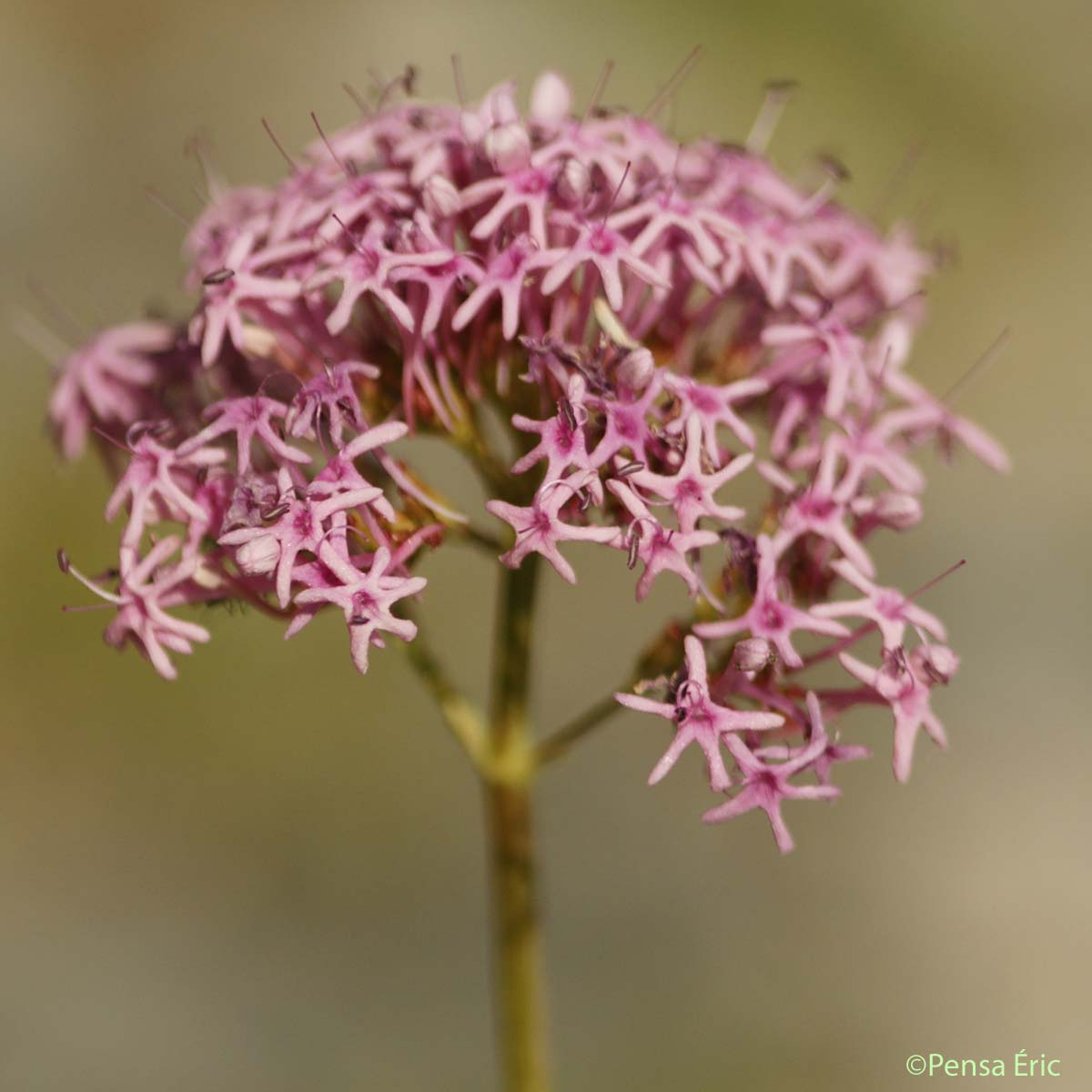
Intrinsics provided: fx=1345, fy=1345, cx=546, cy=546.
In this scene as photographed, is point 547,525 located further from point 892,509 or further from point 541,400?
point 892,509

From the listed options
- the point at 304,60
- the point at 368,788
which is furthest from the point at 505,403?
the point at 304,60

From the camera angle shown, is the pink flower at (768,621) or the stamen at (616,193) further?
the stamen at (616,193)

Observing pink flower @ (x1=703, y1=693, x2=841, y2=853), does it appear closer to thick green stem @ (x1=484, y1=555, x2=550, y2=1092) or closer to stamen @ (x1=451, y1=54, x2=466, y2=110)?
thick green stem @ (x1=484, y1=555, x2=550, y2=1092)

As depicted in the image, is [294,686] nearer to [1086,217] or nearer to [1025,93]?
[1086,217]

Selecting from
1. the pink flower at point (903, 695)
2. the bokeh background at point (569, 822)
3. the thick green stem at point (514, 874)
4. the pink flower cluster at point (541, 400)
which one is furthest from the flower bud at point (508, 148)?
the bokeh background at point (569, 822)

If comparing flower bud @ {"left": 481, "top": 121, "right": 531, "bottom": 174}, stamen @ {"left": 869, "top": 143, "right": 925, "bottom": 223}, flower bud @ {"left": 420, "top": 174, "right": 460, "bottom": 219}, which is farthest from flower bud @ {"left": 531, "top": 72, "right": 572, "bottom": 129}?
stamen @ {"left": 869, "top": 143, "right": 925, "bottom": 223}

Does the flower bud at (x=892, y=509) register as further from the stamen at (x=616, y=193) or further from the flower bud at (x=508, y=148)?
the flower bud at (x=508, y=148)

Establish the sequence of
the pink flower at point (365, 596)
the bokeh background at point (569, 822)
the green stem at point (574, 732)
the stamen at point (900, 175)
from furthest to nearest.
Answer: the stamen at point (900, 175) < the bokeh background at point (569, 822) < the green stem at point (574, 732) < the pink flower at point (365, 596)
